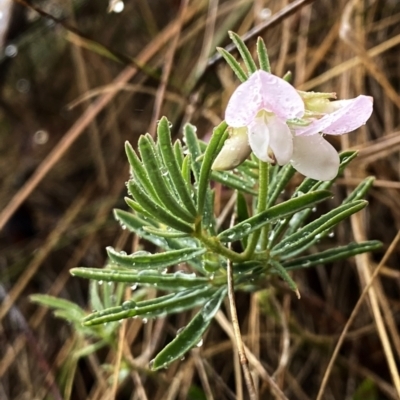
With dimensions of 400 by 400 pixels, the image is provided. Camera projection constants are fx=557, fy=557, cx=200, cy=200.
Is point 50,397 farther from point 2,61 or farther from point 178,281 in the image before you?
point 2,61

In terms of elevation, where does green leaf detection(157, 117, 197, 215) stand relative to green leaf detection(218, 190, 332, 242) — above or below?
above

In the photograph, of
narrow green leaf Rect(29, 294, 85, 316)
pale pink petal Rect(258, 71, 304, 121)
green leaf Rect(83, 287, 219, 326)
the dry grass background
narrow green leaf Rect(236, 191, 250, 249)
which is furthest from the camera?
the dry grass background

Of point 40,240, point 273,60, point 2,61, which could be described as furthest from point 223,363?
point 2,61

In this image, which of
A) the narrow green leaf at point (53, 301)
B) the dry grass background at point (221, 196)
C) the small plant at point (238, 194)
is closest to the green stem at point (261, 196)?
the small plant at point (238, 194)

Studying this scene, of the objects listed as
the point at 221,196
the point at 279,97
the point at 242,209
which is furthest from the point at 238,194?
the point at 221,196

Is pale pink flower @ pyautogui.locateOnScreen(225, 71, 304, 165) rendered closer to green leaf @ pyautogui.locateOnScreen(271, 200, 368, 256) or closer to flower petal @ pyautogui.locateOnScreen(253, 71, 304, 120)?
flower petal @ pyautogui.locateOnScreen(253, 71, 304, 120)

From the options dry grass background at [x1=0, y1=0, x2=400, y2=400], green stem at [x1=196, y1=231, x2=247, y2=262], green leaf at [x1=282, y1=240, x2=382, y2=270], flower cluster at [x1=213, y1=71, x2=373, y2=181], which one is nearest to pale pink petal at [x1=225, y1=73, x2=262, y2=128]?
flower cluster at [x1=213, y1=71, x2=373, y2=181]

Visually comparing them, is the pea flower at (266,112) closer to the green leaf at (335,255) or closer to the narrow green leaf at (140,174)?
the narrow green leaf at (140,174)

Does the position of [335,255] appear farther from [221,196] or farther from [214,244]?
[221,196]
